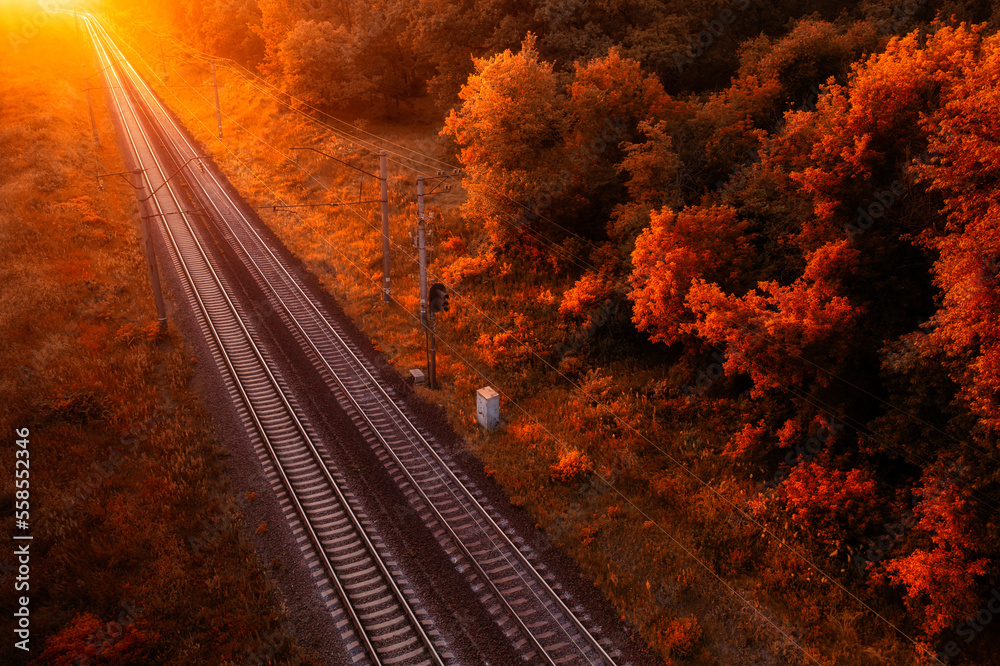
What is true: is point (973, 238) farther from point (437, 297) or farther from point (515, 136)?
point (515, 136)

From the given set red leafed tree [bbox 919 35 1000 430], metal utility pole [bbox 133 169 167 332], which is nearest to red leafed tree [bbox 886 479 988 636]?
red leafed tree [bbox 919 35 1000 430]

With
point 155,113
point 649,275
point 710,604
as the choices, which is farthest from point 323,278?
point 155,113

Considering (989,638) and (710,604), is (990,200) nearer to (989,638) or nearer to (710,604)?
(989,638)

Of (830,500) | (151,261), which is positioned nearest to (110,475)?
(151,261)

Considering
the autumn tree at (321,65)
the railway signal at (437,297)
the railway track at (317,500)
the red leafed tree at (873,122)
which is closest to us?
the railway track at (317,500)

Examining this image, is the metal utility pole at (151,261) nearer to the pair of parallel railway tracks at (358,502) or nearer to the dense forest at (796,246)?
the pair of parallel railway tracks at (358,502)

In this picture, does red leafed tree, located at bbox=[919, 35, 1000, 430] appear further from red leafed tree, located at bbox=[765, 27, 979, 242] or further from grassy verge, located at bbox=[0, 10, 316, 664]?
grassy verge, located at bbox=[0, 10, 316, 664]

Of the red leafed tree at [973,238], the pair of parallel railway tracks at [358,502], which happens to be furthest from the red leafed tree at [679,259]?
the pair of parallel railway tracks at [358,502]

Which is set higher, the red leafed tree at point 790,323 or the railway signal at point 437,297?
the red leafed tree at point 790,323
